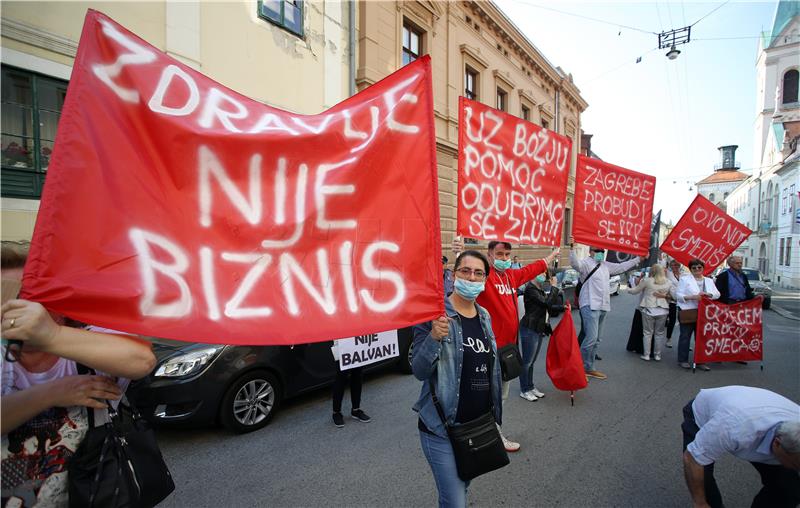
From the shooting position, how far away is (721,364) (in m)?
7.05

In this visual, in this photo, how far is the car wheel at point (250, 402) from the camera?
4.02 m

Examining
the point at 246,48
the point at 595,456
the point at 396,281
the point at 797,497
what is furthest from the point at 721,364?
the point at 246,48

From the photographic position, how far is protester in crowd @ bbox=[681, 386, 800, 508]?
2.19m

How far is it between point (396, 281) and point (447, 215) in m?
11.7

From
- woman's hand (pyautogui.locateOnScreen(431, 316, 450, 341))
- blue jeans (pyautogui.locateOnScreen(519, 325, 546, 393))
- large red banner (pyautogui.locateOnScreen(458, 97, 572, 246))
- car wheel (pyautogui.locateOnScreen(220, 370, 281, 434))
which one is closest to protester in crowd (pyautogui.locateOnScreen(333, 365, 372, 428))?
car wheel (pyautogui.locateOnScreen(220, 370, 281, 434))

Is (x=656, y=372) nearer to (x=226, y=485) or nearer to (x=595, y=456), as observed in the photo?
(x=595, y=456)

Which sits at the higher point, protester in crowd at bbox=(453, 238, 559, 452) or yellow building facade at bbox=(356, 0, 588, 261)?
yellow building facade at bbox=(356, 0, 588, 261)

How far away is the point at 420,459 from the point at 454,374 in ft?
6.17

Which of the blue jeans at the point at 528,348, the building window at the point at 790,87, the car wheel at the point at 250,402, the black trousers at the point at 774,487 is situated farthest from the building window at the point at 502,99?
the building window at the point at 790,87

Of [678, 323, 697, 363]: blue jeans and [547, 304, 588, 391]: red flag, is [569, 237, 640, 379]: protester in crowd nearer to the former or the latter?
[547, 304, 588, 391]: red flag

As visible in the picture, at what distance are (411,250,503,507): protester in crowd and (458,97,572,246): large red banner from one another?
1028 mm

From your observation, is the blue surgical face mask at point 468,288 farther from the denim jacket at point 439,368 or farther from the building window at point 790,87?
the building window at point 790,87

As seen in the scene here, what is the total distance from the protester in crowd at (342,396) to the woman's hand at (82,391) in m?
2.97

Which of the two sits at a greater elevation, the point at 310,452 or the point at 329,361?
the point at 329,361
